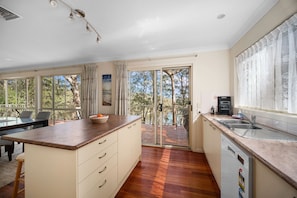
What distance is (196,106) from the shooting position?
10.2 ft

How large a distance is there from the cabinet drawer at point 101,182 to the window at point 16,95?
16.4 feet

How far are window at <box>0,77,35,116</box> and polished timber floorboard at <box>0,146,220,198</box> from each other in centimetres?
414

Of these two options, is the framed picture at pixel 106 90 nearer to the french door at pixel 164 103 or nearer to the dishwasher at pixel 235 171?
the french door at pixel 164 103

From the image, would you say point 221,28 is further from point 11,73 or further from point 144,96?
point 11,73

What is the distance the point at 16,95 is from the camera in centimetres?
511

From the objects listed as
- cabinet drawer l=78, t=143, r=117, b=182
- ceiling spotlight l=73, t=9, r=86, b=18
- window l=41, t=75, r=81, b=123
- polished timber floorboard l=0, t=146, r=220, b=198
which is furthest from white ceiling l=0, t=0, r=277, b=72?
polished timber floorboard l=0, t=146, r=220, b=198

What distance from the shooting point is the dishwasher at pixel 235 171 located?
3.24 feet

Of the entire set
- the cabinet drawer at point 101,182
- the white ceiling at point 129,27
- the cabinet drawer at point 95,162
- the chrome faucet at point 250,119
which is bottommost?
the cabinet drawer at point 101,182

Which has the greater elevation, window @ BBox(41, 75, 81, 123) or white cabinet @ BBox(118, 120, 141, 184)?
window @ BBox(41, 75, 81, 123)

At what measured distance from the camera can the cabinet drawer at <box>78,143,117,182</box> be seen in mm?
1103

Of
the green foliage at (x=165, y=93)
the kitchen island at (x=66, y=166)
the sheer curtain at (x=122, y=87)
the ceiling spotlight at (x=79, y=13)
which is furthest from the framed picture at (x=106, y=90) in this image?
the kitchen island at (x=66, y=166)

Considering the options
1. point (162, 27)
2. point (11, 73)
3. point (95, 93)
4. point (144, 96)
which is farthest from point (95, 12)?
point (11, 73)

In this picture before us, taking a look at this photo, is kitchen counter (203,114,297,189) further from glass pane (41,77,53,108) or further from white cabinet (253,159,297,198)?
glass pane (41,77,53,108)

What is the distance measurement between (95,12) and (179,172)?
9.28 feet
